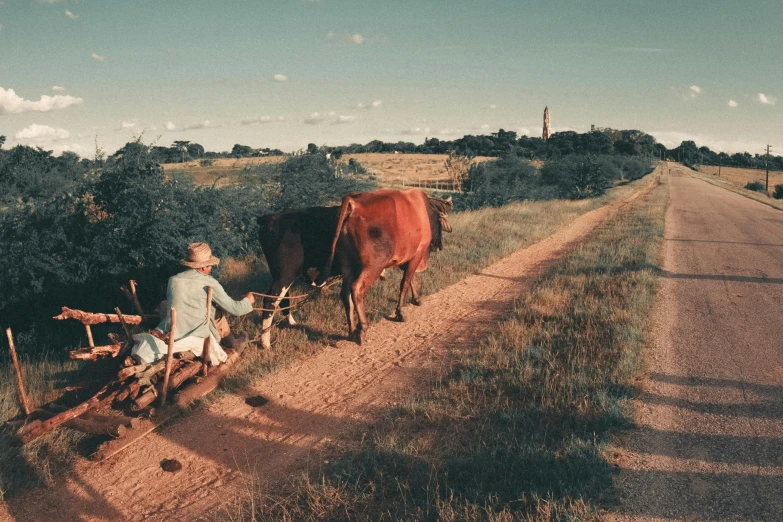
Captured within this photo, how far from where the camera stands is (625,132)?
112m

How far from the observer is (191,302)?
16.9ft

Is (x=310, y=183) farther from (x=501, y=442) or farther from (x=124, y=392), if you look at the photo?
(x=501, y=442)

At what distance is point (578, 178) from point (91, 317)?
3860cm

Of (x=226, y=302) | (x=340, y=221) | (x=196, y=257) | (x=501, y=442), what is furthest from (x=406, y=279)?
(x=501, y=442)

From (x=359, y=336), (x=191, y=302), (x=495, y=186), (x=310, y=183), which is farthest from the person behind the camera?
(x=495, y=186)

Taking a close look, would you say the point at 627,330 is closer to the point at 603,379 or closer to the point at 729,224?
the point at 603,379

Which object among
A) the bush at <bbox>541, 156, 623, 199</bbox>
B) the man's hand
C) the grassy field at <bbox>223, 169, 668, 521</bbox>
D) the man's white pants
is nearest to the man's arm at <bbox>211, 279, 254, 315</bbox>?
the man's white pants

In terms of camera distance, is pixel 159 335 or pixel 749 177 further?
pixel 749 177

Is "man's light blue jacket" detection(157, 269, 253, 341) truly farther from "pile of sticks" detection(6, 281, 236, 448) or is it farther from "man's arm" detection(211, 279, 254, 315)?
"pile of sticks" detection(6, 281, 236, 448)

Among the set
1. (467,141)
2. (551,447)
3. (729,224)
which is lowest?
(551,447)

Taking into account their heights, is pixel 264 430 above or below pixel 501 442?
below

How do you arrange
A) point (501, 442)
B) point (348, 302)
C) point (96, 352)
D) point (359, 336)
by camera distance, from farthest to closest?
1. point (348, 302)
2. point (359, 336)
3. point (96, 352)
4. point (501, 442)

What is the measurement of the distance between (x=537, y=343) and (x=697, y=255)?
866 centimetres

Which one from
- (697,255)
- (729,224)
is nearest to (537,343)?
(697,255)
